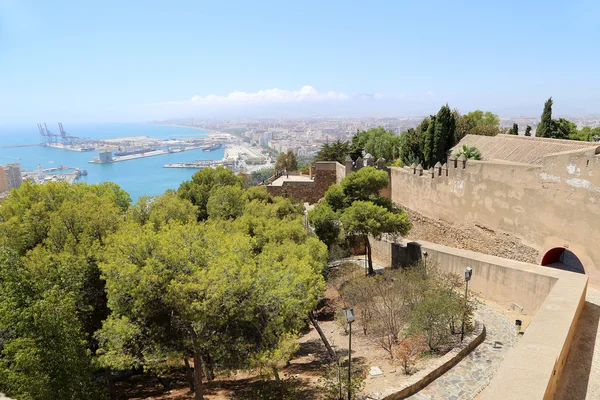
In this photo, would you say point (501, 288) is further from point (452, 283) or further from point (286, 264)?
point (286, 264)

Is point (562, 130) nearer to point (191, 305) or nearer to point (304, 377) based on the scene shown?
point (304, 377)

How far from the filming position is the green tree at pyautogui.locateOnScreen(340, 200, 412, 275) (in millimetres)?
14914

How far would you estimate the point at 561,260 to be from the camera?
13453 mm

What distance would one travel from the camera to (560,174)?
11633 mm

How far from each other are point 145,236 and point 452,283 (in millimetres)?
9211

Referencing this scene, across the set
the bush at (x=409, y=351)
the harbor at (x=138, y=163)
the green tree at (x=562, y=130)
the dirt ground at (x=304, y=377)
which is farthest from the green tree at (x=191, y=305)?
the harbor at (x=138, y=163)

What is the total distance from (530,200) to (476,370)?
283 inches

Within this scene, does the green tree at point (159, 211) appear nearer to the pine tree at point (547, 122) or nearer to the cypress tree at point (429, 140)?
the cypress tree at point (429, 140)

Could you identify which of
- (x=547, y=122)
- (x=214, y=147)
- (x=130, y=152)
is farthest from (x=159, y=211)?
(x=214, y=147)

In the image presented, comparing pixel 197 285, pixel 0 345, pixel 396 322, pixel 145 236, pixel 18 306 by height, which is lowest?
pixel 396 322

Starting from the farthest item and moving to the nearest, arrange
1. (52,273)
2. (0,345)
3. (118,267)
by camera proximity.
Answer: (52,273)
(0,345)
(118,267)

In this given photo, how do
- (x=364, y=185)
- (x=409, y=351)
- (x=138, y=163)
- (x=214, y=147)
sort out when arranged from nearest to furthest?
(x=409, y=351)
(x=364, y=185)
(x=138, y=163)
(x=214, y=147)

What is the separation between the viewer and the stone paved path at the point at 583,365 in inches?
254

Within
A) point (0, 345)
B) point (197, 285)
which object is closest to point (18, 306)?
point (0, 345)
